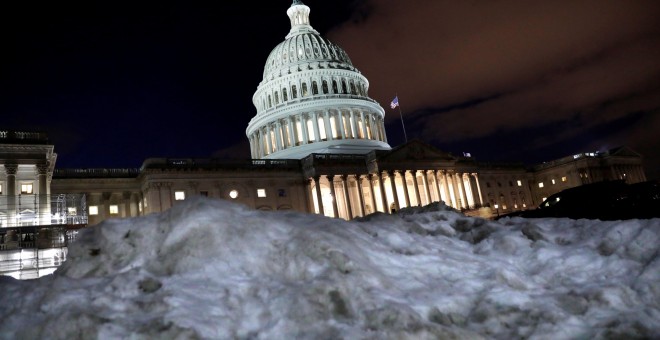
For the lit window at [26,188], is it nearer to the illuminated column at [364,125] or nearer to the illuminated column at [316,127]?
the illuminated column at [316,127]

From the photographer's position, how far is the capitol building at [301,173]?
3462 cm

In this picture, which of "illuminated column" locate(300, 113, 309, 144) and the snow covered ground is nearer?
the snow covered ground

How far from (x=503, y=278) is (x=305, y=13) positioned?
9934 centimetres

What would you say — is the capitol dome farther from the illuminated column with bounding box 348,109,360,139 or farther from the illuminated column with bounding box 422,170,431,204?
the illuminated column with bounding box 422,170,431,204

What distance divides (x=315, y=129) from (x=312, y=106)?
169 inches

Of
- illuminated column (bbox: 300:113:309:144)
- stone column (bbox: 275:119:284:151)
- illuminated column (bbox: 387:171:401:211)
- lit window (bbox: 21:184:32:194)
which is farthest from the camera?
stone column (bbox: 275:119:284:151)

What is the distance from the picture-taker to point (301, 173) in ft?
201

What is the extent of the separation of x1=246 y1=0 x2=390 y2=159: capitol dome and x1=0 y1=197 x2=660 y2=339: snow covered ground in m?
Answer: 62.9

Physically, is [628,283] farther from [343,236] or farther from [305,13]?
[305,13]

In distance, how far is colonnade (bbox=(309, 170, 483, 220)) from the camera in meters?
60.2

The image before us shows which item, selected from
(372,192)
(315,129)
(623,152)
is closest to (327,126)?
(315,129)

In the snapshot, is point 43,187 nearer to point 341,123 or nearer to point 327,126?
point 327,126

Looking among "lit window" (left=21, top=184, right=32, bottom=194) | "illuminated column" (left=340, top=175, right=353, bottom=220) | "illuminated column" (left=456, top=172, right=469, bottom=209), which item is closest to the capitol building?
"lit window" (left=21, top=184, right=32, bottom=194)

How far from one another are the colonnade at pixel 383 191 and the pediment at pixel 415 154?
1.89 m
